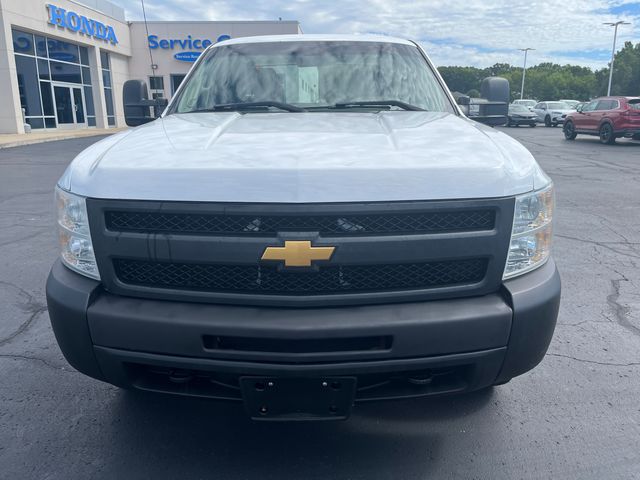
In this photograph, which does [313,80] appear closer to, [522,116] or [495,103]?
[495,103]

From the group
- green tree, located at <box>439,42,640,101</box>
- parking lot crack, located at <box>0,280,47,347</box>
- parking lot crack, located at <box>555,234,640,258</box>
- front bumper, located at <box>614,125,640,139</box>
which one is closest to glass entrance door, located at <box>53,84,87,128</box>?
front bumper, located at <box>614,125,640,139</box>

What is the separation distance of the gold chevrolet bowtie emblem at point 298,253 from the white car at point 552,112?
33898mm

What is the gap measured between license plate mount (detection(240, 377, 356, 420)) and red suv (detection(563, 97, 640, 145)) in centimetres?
2007

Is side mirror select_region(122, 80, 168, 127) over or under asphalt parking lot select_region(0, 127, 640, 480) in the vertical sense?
over

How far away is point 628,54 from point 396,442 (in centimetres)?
8620

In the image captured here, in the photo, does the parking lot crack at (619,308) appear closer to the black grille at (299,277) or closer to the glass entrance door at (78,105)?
the black grille at (299,277)

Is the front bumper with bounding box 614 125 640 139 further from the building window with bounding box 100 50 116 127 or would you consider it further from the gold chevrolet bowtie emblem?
the building window with bounding box 100 50 116 127

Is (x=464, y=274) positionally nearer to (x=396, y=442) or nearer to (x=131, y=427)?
(x=396, y=442)

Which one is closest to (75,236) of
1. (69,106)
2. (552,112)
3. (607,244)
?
(607,244)

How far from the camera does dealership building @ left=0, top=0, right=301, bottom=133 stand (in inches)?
901

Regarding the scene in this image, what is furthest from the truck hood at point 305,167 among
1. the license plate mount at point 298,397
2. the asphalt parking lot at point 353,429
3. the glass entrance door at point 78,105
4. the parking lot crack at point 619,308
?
the glass entrance door at point 78,105

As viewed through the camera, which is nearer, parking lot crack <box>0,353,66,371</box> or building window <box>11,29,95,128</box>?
parking lot crack <box>0,353,66,371</box>

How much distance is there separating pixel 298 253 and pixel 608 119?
69.6 ft

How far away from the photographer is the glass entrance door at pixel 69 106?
26.8 meters
